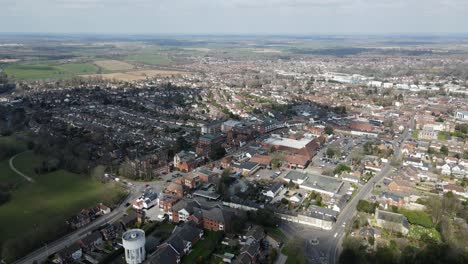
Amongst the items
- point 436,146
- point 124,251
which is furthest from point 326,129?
point 124,251

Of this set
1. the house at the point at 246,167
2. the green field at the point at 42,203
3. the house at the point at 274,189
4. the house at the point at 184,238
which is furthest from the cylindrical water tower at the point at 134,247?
the house at the point at 246,167

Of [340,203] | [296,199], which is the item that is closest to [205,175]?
[296,199]

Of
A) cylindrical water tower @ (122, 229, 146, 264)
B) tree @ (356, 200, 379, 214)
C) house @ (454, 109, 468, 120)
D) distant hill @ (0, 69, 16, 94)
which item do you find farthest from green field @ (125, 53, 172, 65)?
cylindrical water tower @ (122, 229, 146, 264)

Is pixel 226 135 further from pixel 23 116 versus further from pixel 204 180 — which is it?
pixel 23 116

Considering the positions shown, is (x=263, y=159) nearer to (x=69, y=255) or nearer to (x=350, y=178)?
(x=350, y=178)

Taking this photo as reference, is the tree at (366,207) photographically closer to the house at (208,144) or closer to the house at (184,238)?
the house at (184,238)

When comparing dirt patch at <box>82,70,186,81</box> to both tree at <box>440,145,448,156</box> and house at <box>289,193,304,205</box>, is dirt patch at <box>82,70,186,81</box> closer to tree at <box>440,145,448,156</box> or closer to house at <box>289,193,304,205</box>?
house at <box>289,193,304,205</box>

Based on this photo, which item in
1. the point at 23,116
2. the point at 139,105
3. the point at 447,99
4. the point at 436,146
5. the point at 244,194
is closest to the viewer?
the point at 244,194
